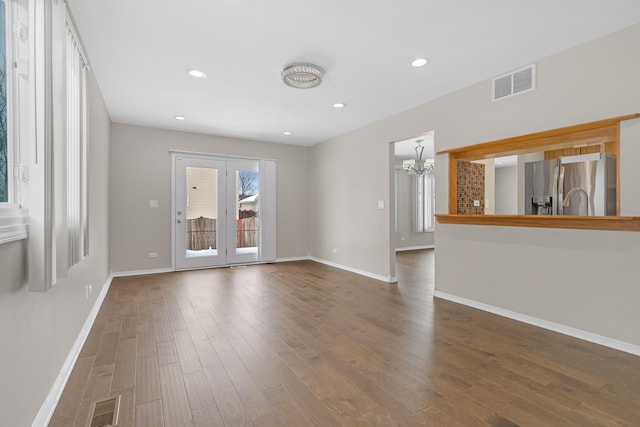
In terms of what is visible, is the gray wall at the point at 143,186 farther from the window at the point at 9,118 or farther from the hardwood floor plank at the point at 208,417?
the hardwood floor plank at the point at 208,417

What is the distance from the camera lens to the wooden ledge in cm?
239

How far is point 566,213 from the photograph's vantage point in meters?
2.77

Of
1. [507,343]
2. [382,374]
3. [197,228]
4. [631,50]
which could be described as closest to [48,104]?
[382,374]

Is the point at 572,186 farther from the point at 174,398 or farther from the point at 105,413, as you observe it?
the point at 105,413

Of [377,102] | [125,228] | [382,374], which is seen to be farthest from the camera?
[125,228]

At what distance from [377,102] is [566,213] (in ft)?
8.29

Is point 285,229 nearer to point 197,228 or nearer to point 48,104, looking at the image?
point 197,228

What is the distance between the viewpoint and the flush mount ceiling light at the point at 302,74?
9.78ft

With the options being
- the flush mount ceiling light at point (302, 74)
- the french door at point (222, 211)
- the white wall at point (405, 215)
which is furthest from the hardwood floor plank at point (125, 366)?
the white wall at point (405, 215)

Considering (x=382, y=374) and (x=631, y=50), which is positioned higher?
(x=631, y=50)

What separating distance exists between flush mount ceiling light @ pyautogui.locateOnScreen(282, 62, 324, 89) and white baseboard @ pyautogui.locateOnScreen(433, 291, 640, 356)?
3043mm

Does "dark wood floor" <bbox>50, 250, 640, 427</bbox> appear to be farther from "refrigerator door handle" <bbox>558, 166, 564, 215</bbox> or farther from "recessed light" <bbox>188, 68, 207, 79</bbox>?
"recessed light" <bbox>188, 68, 207, 79</bbox>

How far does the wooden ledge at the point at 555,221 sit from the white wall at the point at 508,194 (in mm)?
107

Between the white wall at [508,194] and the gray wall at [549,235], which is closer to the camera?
the gray wall at [549,235]
